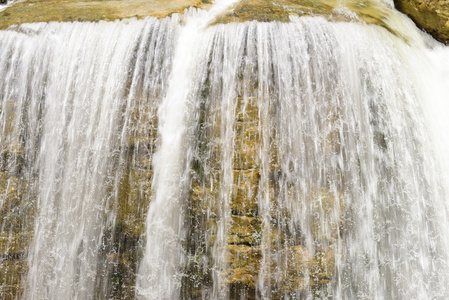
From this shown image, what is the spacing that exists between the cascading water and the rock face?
114 cm

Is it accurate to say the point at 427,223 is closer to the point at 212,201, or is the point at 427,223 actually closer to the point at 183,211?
the point at 212,201

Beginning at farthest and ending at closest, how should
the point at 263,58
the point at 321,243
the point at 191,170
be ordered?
the point at 263,58
the point at 191,170
the point at 321,243

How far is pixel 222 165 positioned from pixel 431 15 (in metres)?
3.67

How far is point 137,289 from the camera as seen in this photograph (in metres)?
3.33

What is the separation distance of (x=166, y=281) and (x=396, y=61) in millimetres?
3440

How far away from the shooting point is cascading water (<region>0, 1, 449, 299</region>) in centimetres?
324

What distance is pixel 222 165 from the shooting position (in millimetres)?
3375

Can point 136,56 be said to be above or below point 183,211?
above

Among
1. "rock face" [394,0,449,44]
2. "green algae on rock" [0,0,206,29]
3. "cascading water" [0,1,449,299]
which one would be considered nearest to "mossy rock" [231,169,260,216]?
"cascading water" [0,1,449,299]

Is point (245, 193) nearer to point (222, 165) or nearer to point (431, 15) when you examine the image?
point (222, 165)

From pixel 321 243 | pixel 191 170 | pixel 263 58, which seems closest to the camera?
pixel 321 243

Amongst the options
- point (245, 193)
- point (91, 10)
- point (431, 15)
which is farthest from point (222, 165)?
point (431, 15)

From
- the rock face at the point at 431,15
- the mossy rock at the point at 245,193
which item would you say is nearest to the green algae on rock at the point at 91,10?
the mossy rock at the point at 245,193

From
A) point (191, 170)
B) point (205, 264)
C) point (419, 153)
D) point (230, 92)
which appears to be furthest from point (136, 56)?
point (419, 153)
